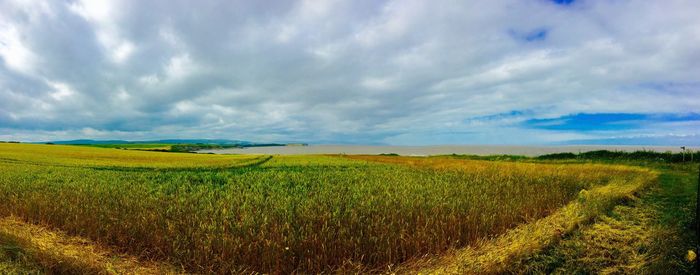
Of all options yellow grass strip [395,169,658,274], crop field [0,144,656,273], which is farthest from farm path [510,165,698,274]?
crop field [0,144,656,273]

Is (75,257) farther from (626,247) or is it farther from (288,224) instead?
(626,247)

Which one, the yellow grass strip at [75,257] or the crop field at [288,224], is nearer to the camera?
the yellow grass strip at [75,257]

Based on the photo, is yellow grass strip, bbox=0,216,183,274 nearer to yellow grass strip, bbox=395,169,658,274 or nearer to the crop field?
the crop field

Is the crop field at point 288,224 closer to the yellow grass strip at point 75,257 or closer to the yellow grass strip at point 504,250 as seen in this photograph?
the yellow grass strip at point 504,250

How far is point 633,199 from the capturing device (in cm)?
1062

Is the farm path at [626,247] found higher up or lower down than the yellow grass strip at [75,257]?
higher up

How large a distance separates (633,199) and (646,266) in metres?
7.51

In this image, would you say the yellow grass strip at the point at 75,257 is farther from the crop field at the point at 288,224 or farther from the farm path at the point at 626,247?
the farm path at the point at 626,247

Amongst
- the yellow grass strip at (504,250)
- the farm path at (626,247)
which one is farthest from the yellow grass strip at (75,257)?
the farm path at (626,247)

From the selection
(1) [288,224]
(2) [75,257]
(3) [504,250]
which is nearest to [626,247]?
(3) [504,250]

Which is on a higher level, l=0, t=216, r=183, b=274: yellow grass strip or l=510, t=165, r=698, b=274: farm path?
l=510, t=165, r=698, b=274: farm path

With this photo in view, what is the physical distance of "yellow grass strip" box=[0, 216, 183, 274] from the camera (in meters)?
4.61

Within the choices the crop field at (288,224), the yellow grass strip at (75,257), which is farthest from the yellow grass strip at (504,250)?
the yellow grass strip at (75,257)

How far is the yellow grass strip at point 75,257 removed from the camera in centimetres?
461
